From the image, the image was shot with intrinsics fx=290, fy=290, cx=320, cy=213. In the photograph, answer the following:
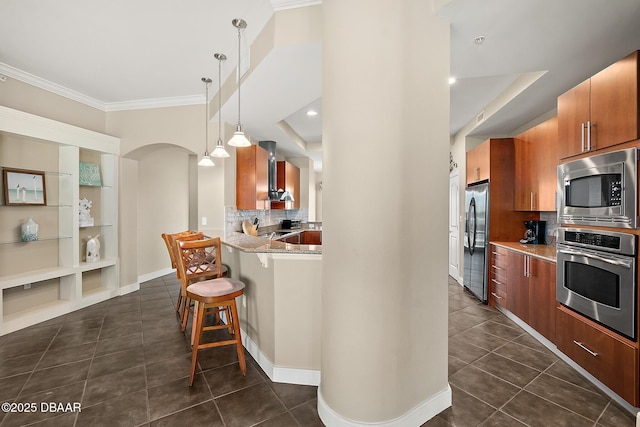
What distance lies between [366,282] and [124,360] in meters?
2.34

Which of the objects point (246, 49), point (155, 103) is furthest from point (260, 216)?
point (246, 49)

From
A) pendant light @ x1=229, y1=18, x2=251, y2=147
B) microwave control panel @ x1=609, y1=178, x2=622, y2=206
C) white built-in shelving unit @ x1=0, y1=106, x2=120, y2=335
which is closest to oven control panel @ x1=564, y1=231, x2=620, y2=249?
microwave control panel @ x1=609, y1=178, x2=622, y2=206

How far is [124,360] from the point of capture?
2.54 metres

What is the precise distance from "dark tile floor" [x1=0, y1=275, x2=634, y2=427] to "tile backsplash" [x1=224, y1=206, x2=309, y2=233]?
163cm

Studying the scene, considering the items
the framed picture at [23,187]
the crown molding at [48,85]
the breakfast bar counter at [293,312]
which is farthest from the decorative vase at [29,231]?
the breakfast bar counter at [293,312]

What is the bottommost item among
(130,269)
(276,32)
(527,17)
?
(130,269)

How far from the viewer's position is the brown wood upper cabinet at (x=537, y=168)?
3.22 metres

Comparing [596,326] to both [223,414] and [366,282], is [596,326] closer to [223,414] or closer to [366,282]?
[366,282]

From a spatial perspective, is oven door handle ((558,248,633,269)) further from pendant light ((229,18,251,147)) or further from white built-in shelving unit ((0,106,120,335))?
white built-in shelving unit ((0,106,120,335))

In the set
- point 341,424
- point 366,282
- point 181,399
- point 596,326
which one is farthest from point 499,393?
point 181,399

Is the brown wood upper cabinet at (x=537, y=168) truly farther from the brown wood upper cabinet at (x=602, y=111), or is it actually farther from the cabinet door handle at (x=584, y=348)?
the cabinet door handle at (x=584, y=348)

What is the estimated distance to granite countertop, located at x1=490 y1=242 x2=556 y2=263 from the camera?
2852 millimetres

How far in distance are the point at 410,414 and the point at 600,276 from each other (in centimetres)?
169

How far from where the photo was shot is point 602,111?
210cm
